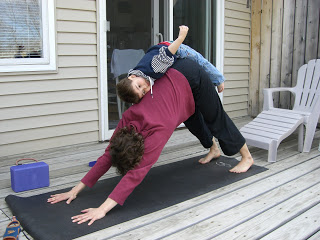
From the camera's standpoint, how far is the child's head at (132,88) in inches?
87.0

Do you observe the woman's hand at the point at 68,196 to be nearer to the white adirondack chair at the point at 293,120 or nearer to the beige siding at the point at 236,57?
Answer: the white adirondack chair at the point at 293,120

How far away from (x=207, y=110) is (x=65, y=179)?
1219 millimetres

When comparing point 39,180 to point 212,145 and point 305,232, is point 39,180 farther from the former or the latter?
point 305,232

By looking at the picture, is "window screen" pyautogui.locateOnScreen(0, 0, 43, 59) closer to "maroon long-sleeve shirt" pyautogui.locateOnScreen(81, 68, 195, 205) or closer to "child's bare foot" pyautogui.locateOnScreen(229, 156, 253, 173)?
"maroon long-sleeve shirt" pyautogui.locateOnScreen(81, 68, 195, 205)

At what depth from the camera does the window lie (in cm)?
326

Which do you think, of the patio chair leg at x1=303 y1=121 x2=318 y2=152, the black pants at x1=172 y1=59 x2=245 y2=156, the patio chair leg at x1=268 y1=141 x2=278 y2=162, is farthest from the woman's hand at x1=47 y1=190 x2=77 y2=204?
the patio chair leg at x1=303 y1=121 x2=318 y2=152

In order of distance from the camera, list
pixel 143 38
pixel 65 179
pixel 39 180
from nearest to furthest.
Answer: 1. pixel 39 180
2. pixel 65 179
3. pixel 143 38

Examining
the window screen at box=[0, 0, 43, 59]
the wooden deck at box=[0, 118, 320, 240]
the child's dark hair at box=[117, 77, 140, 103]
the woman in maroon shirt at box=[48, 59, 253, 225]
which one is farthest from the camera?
the window screen at box=[0, 0, 43, 59]

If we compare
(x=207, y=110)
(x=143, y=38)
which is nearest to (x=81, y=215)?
(x=207, y=110)

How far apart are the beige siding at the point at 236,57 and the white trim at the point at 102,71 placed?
83.1 inches

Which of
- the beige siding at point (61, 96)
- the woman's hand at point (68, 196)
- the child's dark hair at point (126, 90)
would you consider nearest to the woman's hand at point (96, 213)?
the woman's hand at point (68, 196)

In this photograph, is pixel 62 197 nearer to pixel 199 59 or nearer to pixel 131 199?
pixel 131 199

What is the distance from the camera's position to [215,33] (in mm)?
5188

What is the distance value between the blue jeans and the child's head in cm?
48
